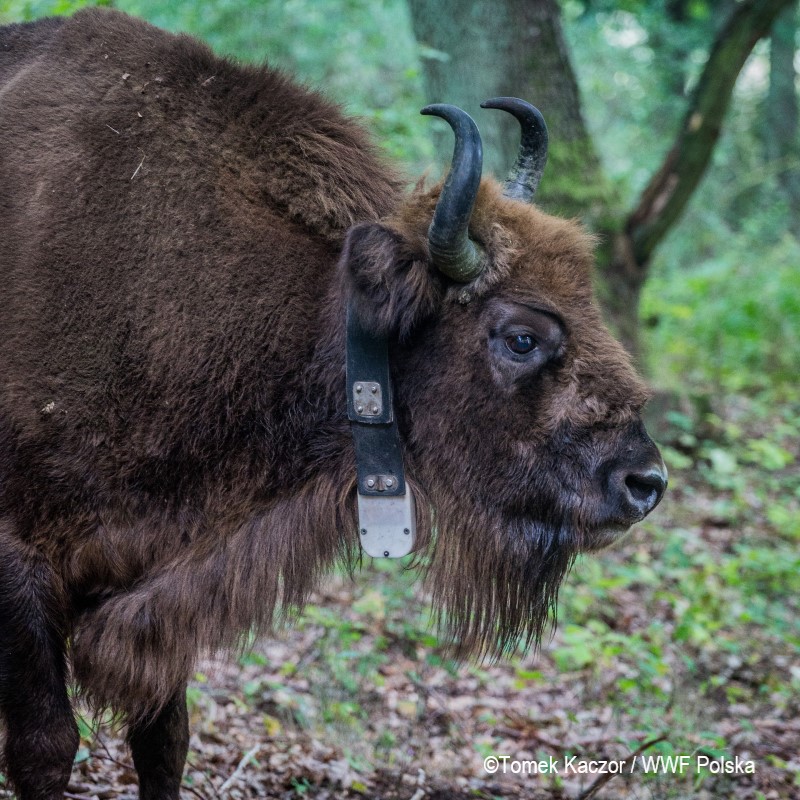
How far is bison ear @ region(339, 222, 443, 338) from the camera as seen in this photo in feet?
10.3

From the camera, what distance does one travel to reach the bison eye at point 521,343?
10.6 feet

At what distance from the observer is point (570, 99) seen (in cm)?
781

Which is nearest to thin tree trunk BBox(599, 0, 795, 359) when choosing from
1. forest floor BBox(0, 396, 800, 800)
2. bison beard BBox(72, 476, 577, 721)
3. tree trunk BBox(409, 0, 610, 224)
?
tree trunk BBox(409, 0, 610, 224)

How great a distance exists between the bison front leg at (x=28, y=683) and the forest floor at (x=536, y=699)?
1.48 ft

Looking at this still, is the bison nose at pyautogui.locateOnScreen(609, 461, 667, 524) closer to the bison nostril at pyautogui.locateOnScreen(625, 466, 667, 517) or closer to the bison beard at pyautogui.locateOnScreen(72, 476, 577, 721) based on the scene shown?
the bison nostril at pyautogui.locateOnScreen(625, 466, 667, 517)

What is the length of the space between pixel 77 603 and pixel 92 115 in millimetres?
1824

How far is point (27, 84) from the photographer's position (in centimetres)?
365

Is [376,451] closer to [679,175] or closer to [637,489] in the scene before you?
[637,489]

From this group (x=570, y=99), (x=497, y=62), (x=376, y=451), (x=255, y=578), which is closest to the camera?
(x=376, y=451)

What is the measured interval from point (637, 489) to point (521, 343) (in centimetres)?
63

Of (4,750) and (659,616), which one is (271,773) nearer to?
(4,750)

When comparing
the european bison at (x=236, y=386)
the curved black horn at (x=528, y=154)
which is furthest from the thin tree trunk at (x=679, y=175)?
the european bison at (x=236, y=386)

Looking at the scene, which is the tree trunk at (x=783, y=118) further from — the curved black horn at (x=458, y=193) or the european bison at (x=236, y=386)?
the curved black horn at (x=458, y=193)

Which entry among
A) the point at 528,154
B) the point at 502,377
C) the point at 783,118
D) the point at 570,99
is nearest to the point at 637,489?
the point at 502,377
